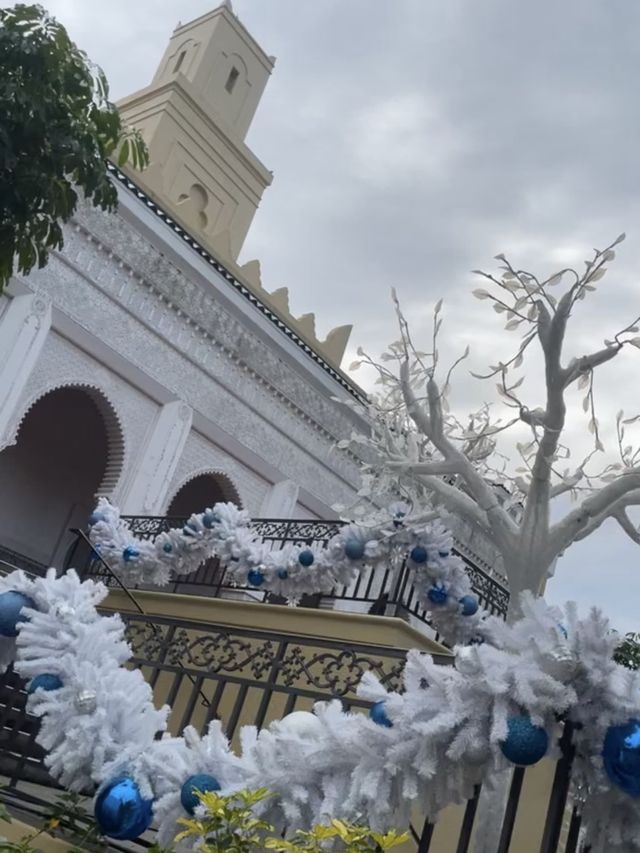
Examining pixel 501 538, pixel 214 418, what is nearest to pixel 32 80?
pixel 501 538

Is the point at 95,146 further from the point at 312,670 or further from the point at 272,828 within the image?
the point at 272,828

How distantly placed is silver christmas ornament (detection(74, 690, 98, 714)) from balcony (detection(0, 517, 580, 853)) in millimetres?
724

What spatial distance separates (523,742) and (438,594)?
4014mm

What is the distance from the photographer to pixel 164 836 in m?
2.45

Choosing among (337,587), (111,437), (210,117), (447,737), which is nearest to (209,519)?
(337,587)

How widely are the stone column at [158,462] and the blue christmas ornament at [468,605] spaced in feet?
18.8

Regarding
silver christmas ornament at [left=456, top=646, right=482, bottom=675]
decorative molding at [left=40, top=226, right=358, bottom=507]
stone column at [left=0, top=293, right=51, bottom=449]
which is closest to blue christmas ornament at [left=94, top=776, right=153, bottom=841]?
silver christmas ornament at [left=456, top=646, right=482, bottom=675]

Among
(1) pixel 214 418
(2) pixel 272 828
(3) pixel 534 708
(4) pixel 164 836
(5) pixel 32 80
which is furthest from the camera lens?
(1) pixel 214 418

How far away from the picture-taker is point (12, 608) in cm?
307

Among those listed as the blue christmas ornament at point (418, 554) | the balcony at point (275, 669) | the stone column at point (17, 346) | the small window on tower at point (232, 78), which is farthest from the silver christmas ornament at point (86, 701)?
the small window on tower at point (232, 78)

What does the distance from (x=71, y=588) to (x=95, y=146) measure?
3.44 m

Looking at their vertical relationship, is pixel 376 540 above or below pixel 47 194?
below

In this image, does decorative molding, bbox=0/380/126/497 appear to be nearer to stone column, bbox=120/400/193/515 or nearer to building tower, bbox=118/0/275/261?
stone column, bbox=120/400/193/515

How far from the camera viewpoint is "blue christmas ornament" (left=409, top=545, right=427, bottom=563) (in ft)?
18.9
